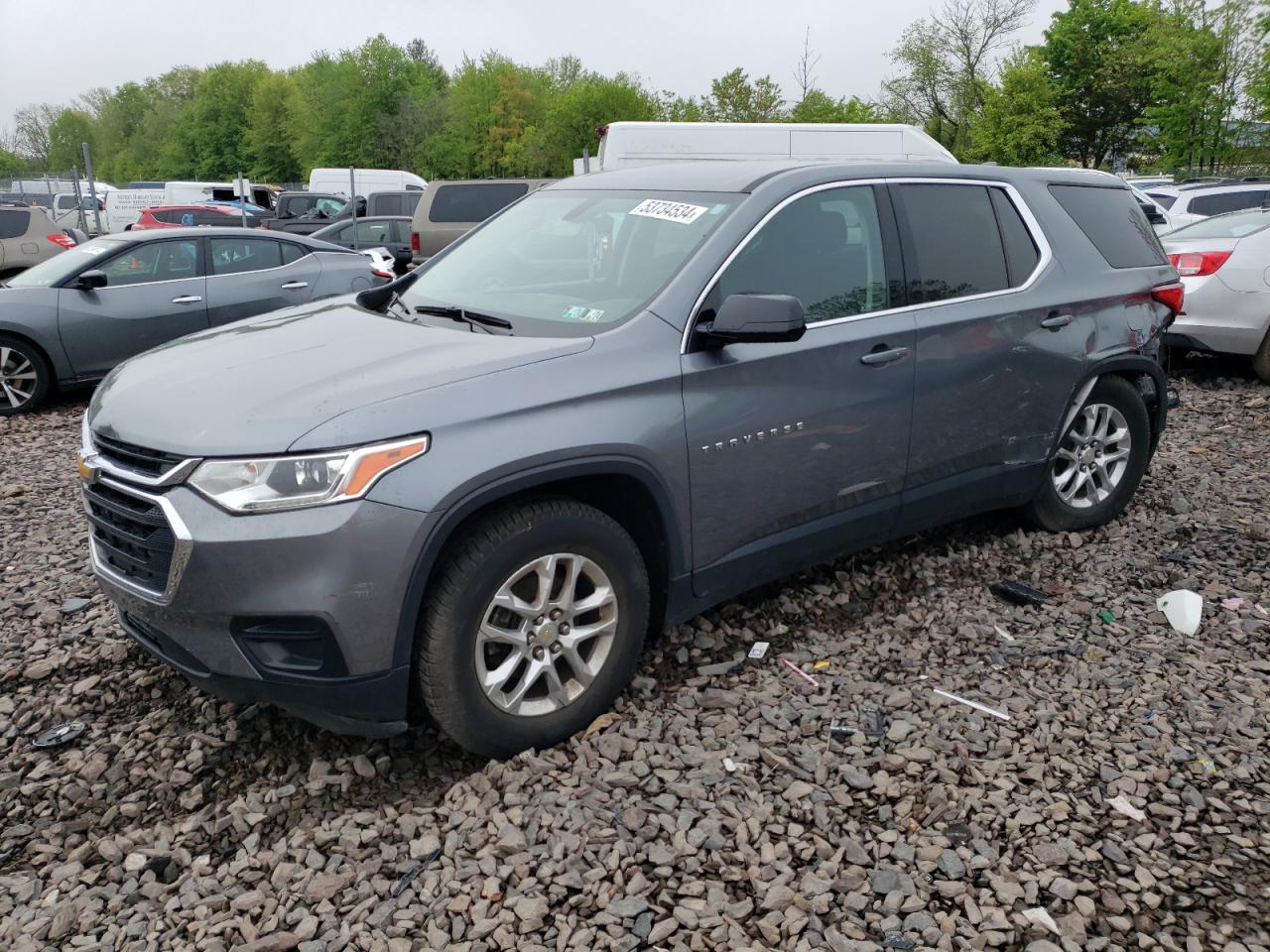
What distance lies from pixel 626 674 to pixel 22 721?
2.12 metres

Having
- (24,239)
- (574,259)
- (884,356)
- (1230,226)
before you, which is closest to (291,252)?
(24,239)

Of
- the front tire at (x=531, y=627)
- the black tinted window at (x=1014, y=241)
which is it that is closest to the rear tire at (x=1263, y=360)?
the black tinted window at (x=1014, y=241)

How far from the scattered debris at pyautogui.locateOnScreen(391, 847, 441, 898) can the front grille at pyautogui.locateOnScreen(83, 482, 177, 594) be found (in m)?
1.04

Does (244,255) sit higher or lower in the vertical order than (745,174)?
lower

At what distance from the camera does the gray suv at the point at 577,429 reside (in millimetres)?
2732

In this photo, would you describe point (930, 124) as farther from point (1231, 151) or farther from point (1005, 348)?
point (1005, 348)

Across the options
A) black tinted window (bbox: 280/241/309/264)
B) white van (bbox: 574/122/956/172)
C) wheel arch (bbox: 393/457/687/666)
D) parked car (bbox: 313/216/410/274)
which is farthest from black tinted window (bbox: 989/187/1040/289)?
parked car (bbox: 313/216/410/274)

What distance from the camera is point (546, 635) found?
3.10 metres

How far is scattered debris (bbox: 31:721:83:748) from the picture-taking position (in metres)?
3.41

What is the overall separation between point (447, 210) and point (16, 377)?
8.68 m

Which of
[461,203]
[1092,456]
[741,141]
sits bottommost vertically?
[1092,456]

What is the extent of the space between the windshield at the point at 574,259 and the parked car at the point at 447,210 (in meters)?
11.9

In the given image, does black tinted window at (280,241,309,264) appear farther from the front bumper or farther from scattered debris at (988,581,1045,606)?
scattered debris at (988,581,1045,606)

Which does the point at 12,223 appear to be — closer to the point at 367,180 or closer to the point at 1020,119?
Result: the point at 367,180
